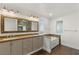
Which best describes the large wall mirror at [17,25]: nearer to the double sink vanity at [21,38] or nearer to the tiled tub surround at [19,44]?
the double sink vanity at [21,38]

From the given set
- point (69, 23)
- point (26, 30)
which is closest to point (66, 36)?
point (69, 23)

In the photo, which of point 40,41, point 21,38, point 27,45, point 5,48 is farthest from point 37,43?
point 5,48

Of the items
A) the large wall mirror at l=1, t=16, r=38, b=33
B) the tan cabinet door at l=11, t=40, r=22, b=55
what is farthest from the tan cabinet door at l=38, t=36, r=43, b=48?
the tan cabinet door at l=11, t=40, r=22, b=55

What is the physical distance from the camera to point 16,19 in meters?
2.01

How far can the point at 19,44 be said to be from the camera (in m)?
1.71

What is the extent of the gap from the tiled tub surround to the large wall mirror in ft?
0.60

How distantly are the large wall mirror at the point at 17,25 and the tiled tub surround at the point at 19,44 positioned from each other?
0.18 meters

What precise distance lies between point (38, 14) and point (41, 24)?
0.31 meters

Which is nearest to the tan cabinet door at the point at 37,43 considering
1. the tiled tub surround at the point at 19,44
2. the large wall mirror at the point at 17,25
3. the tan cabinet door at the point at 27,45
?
the tiled tub surround at the point at 19,44

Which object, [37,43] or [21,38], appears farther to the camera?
[37,43]

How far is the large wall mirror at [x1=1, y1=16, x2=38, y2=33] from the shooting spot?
172cm

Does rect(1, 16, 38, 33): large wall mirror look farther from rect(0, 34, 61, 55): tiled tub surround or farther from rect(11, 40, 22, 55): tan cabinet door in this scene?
rect(11, 40, 22, 55): tan cabinet door

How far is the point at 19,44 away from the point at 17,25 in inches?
21.9

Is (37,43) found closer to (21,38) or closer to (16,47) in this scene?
(21,38)
